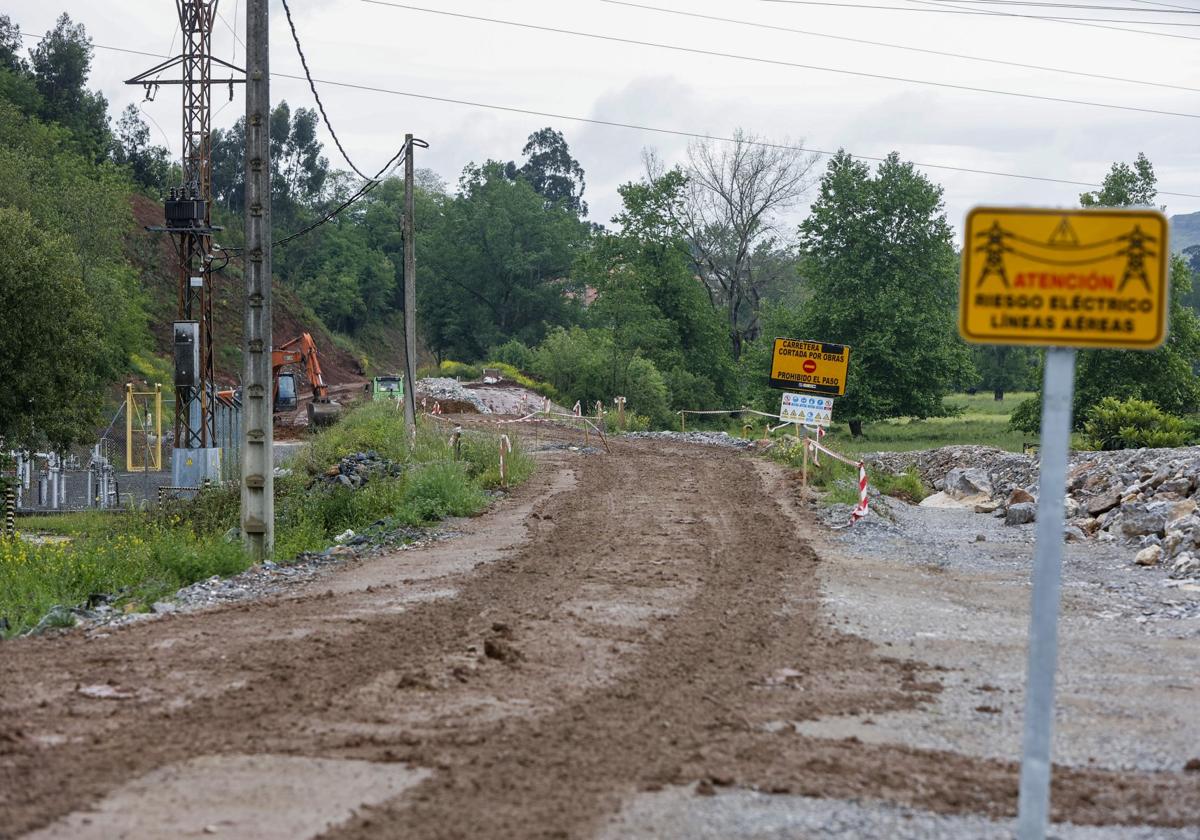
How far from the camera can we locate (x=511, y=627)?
1057 cm

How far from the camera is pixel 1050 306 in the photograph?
4711mm

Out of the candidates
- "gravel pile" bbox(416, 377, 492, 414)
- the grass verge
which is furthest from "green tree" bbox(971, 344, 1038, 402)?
the grass verge

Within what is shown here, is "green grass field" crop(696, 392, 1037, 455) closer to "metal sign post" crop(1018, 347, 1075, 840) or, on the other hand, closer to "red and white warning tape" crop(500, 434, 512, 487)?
"red and white warning tape" crop(500, 434, 512, 487)

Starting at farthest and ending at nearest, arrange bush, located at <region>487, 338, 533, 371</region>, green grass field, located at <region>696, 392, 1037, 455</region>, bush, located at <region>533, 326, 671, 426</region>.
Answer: bush, located at <region>487, 338, 533, 371</region> → bush, located at <region>533, 326, 671, 426</region> → green grass field, located at <region>696, 392, 1037, 455</region>

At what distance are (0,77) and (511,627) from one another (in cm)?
Result: 7283

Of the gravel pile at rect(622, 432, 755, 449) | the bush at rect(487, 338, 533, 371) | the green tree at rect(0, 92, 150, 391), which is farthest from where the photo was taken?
the bush at rect(487, 338, 533, 371)

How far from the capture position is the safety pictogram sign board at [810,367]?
24531mm

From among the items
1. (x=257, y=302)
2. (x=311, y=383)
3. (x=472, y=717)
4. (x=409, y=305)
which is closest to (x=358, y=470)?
(x=409, y=305)

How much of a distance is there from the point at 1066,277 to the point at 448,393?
2203 inches

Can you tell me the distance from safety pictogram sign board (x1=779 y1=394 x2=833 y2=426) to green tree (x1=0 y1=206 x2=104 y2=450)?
71.1 feet

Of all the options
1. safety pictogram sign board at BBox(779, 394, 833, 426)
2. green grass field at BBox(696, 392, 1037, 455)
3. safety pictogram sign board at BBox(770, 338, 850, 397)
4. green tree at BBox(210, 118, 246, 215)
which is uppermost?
green tree at BBox(210, 118, 246, 215)

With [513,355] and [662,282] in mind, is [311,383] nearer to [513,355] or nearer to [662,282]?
[662,282]

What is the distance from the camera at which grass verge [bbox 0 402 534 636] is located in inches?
551

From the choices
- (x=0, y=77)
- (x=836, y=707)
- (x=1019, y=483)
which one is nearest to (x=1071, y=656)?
(x=836, y=707)
